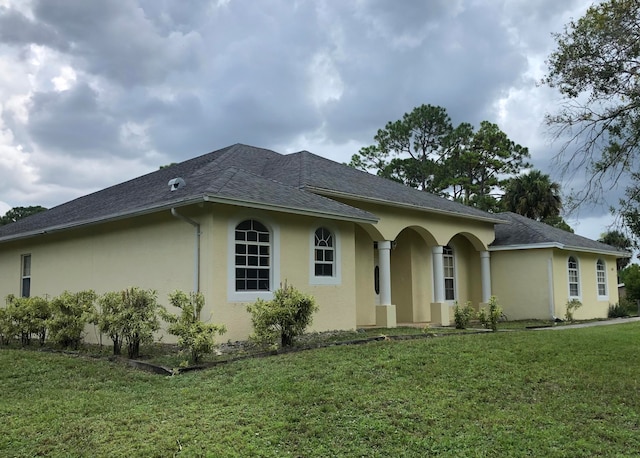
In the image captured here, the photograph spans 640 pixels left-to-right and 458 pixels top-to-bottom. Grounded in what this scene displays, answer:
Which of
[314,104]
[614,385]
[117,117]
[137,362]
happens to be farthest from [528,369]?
[117,117]

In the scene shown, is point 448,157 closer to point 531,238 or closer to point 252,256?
point 531,238

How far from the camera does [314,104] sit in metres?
21.4

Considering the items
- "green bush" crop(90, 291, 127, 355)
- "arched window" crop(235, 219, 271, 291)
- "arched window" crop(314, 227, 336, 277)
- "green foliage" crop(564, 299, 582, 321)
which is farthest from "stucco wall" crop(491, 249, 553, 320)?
"green bush" crop(90, 291, 127, 355)

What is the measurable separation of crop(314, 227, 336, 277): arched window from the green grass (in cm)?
369

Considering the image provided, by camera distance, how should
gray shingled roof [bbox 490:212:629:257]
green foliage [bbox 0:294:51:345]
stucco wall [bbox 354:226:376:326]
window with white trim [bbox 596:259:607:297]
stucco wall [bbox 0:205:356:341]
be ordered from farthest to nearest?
window with white trim [bbox 596:259:607:297], gray shingled roof [bbox 490:212:629:257], stucco wall [bbox 354:226:376:326], green foliage [bbox 0:294:51:345], stucco wall [bbox 0:205:356:341]

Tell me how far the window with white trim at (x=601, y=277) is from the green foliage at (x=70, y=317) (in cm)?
2139

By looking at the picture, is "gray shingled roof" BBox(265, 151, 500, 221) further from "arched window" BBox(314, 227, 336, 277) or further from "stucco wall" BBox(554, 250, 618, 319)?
"stucco wall" BBox(554, 250, 618, 319)

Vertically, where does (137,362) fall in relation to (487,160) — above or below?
below

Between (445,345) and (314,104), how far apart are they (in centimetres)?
1321

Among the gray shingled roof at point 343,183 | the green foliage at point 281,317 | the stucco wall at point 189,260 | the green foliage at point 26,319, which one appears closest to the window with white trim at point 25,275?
the stucco wall at point 189,260

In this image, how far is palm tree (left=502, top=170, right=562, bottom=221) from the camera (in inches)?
1369

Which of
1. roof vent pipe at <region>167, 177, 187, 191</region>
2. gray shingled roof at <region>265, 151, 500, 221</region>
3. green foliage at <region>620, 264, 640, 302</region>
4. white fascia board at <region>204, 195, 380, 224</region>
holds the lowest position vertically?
green foliage at <region>620, 264, 640, 302</region>

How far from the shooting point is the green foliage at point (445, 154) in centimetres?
4112

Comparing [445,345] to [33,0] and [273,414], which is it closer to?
[273,414]
